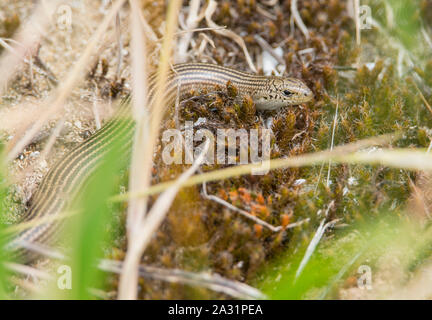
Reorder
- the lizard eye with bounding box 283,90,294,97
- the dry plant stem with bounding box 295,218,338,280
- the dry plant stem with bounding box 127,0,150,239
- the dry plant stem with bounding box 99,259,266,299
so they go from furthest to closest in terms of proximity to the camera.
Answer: the lizard eye with bounding box 283,90,294,97
the dry plant stem with bounding box 295,218,338,280
the dry plant stem with bounding box 99,259,266,299
the dry plant stem with bounding box 127,0,150,239

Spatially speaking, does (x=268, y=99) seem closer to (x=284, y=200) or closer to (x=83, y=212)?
(x=284, y=200)

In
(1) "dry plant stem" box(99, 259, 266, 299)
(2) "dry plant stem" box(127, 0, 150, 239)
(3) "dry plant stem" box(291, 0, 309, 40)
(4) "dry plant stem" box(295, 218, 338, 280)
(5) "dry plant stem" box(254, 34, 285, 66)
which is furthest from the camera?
(3) "dry plant stem" box(291, 0, 309, 40)

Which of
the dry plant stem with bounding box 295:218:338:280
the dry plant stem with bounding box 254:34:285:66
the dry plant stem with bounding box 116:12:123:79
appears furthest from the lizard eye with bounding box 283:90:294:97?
the dry plant stem with bounding box 116:12:123:79

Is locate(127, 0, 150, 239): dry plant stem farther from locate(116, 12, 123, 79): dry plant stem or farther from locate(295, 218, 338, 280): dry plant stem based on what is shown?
locate(116, 12, 123, 79): dry plant stem

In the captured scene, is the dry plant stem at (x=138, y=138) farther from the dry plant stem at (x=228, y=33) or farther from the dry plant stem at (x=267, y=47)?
the dry plant stem at (x=267, y=47)

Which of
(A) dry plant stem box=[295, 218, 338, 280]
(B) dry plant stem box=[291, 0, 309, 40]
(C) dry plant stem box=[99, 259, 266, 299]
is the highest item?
(B) dry plant stem box=[291, 0, 309, 40]

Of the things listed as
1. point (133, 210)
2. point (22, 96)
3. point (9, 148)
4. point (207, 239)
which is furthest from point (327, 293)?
point (22, 96)

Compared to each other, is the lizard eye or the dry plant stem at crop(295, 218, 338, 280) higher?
the lizard eye

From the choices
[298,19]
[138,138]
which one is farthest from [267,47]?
[138,138]

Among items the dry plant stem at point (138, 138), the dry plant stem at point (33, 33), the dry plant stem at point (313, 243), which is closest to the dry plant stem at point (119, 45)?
the dry plant stem at point (33, 33)
